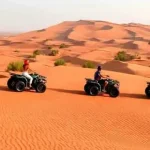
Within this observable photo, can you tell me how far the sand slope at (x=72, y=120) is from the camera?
334 inches

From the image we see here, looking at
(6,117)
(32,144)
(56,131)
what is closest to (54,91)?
(6,117)

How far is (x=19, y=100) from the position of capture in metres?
13.1

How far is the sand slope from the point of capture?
848 centimetres

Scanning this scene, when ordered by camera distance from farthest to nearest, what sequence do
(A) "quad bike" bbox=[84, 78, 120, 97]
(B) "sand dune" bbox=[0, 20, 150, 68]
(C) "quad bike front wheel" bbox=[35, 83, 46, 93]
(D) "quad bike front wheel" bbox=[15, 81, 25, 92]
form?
(B) "sand dune" bbox=[0, 20, 150, 68] → (A) "quad bike" bbox=[84, 78, 120, 97] → (C) "quad bike front wheel" bbox=[35, 83, 46, 93] → (D) "quad bike front wheel" bbox=[15, 81, 25, 92]

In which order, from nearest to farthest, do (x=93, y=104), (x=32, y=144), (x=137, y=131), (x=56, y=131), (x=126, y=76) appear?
(x=32, y=144), (x=56, y=131), (x=137, y=131), (x=93, y=104), (x=126, y=76)

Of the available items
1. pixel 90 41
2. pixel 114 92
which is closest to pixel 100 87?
pixel 114 92

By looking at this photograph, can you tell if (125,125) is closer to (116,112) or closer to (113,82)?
(116,112)

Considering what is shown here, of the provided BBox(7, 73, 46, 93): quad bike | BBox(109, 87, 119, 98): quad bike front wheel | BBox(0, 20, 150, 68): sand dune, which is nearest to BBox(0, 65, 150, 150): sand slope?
BBox(109, 87, 119, 98): quad bike front wheel

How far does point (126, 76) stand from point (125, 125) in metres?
12.0

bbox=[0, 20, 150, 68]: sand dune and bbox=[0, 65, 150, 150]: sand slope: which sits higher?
bbox=[0, 20, 150, 68]: sand dune

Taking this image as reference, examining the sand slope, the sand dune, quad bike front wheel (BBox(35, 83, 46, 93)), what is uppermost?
the sand dune

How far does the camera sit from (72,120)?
10.9 m

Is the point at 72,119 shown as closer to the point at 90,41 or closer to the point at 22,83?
the point at 22,83

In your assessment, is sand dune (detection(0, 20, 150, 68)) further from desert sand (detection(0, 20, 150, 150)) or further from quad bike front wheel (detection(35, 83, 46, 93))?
quad bike front wheel (detection(35, 83, 46, 93))
